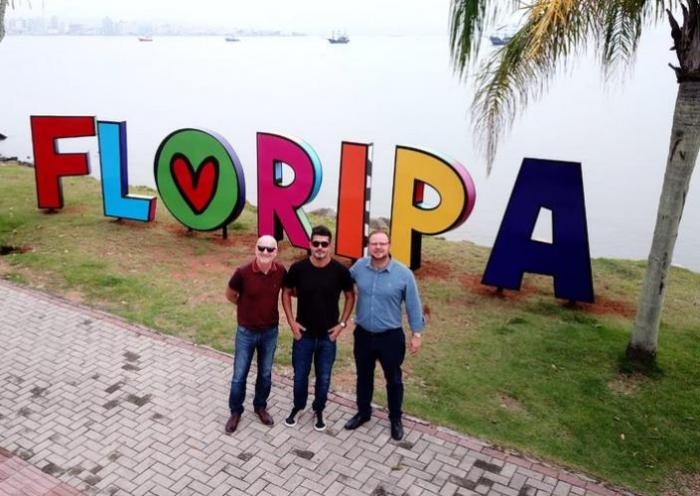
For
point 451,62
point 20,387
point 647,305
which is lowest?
point 20,387

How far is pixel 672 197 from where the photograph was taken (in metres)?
7.87

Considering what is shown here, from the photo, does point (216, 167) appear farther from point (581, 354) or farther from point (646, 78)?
point (646, 78)

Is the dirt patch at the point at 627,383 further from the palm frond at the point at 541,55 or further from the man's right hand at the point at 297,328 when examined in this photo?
the man's right hand at the point at 297,328

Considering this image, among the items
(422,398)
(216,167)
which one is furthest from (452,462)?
(216,167)

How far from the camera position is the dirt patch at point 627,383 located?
316 inches

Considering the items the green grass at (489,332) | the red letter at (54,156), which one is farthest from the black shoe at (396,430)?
the red letter at (54,156)

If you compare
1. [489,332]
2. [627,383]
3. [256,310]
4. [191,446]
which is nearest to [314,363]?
[256,310]

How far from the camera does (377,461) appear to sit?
632 cm

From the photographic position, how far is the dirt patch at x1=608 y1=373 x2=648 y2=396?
8.02 m

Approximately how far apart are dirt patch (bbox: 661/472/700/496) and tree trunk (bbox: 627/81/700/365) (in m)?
2.34

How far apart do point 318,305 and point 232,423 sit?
5.49 feet

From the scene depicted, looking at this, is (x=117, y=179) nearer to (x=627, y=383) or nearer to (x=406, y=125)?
(x=627, y=383)

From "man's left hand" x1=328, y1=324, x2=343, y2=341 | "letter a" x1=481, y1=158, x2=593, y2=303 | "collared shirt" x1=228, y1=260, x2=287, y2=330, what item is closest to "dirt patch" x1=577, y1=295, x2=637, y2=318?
"letter a" x1=481, y1=158, x2=593, y2=303

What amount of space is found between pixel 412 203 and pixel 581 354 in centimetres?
386
